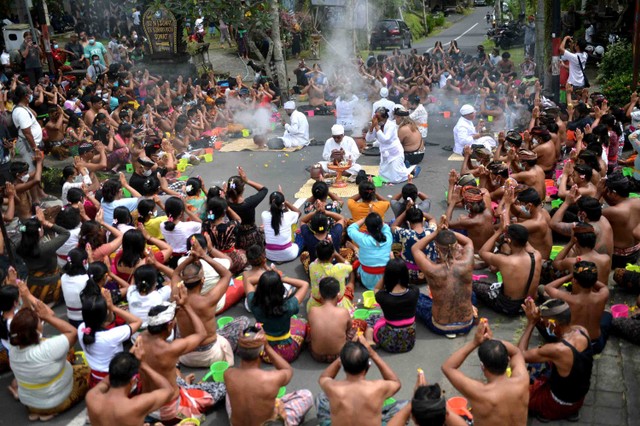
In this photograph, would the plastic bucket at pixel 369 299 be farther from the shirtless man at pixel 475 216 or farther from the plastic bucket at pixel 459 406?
the plastic bucket at pixel 459 406

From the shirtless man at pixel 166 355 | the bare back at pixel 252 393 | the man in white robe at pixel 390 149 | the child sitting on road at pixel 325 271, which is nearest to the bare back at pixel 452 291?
the child sitting on road at pixel 325 271

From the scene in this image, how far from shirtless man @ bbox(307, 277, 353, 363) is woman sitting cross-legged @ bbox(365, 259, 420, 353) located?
364mm

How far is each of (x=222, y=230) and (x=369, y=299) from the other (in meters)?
2.08

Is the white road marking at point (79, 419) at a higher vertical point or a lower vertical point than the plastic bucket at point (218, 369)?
lower

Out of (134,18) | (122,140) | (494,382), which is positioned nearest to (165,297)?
(494,382)

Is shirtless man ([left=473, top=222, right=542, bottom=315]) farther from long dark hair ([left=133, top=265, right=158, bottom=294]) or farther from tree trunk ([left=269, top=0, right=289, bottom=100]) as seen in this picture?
tree trunk ([left=269, top=0, right=289, bottom=100])

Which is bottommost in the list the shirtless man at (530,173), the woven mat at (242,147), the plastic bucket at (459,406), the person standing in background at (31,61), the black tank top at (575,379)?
the plastic bucket at (459,406)

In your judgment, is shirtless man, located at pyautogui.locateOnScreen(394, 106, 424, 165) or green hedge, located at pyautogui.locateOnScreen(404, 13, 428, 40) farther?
green hedge, located at pyautogui.locateOnScreen(404, 13, 428, 40)

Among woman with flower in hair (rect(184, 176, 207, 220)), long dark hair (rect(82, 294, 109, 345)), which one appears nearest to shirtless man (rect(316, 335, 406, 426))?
long dark hair (rect(82, 294, 109, 345))

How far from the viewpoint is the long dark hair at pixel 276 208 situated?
836 cm

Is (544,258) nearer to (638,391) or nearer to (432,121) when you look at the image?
(638,391)

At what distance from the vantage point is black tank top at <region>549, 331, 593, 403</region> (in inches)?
204

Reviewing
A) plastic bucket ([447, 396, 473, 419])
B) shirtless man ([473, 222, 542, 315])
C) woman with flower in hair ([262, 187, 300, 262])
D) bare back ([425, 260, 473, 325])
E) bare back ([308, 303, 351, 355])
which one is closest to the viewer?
plastic bucket ([447, 396, 473, 419])

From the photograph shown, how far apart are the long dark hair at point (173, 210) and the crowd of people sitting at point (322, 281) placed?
0.06ft
